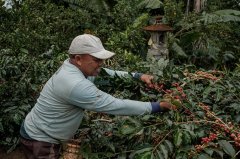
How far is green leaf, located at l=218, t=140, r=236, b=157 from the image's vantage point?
264cm

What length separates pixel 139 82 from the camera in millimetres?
3441

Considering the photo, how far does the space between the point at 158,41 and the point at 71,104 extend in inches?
186

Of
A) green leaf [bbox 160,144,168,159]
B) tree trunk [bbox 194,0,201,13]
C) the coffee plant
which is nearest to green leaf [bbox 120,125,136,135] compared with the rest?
the coffee plant

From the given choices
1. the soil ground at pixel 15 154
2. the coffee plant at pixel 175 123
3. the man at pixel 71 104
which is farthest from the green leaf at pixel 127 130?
the soil ground at pixel 15 154

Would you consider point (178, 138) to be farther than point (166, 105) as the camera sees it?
No

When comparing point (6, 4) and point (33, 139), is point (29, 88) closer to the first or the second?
point (33, 139)

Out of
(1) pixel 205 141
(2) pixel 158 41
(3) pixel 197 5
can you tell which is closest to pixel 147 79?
(1) pixel 205 141

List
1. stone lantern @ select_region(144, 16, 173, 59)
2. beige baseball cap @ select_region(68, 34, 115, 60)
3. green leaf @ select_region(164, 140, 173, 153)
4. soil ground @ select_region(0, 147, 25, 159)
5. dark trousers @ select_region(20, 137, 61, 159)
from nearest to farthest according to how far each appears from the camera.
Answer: green leaf @ select_region(164, 140, 173, 153) < beige baseball cap @ select_region(68, 34, 115, 60) < dark trousers @ select_region(20, 137, 61, 159) < soil ground @ select_region(0, 147, 25, 159) < stone lantern @ select_region(144, 16, 173, 59)

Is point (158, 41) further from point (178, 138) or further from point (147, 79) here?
point (178, 138)

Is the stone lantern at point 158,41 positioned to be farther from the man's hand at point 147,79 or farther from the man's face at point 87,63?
the man's face at point 87,63

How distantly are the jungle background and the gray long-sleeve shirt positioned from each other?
16 cm

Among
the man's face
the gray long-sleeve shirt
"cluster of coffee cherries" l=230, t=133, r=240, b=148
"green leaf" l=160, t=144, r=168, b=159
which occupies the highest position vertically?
the man's face

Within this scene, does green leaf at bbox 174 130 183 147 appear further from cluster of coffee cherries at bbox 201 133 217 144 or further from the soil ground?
the soil ground

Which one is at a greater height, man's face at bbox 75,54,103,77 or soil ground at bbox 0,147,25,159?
man's face at bbox 75,54,103,77
